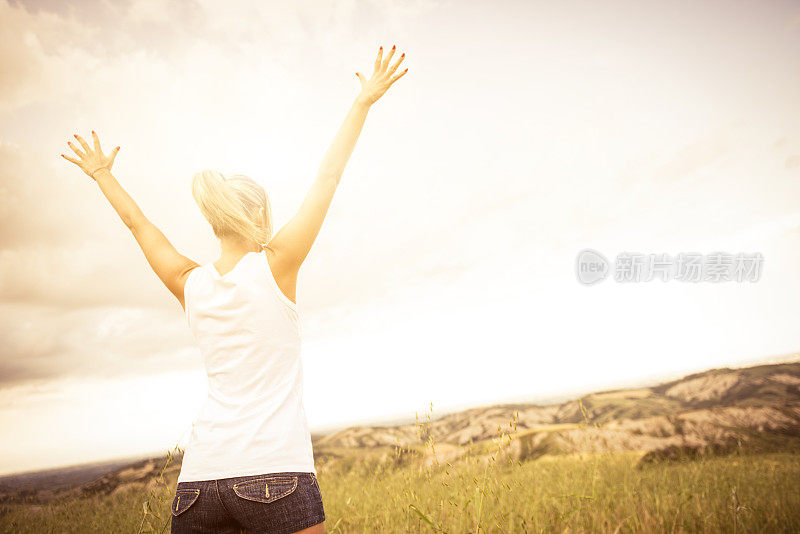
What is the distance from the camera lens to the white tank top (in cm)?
136

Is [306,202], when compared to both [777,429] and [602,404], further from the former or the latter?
[602,404]

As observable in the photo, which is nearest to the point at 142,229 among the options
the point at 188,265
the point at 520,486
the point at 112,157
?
the point at 188,265

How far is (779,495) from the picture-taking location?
3.53 m

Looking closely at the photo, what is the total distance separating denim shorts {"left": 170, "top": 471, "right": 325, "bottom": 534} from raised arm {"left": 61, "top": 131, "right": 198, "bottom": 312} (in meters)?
0.70

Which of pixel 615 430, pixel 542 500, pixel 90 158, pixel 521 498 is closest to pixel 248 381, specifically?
pixel 90 158

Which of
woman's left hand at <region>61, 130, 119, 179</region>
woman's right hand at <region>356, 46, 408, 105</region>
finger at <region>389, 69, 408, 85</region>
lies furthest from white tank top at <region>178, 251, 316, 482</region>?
woman's left hand at <region>61, 130, 119, 179</region>

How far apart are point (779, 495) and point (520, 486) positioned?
206cm

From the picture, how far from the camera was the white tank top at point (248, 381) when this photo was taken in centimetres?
136

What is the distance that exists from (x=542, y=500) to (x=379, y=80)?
3426mm

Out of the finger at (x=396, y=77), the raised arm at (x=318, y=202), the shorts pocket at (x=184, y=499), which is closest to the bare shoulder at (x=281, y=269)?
the raised arm at (x=318, y=202)

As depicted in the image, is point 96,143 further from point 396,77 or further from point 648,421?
point 648,421

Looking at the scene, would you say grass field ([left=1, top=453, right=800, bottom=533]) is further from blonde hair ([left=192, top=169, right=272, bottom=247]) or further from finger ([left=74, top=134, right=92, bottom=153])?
finger ([left=74, top=134, right=92, bottom=153])

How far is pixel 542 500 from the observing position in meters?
3.55

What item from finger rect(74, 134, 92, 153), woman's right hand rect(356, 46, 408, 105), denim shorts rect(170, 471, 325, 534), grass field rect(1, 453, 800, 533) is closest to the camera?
denim shorts rect(170, 471, 325, 534)
